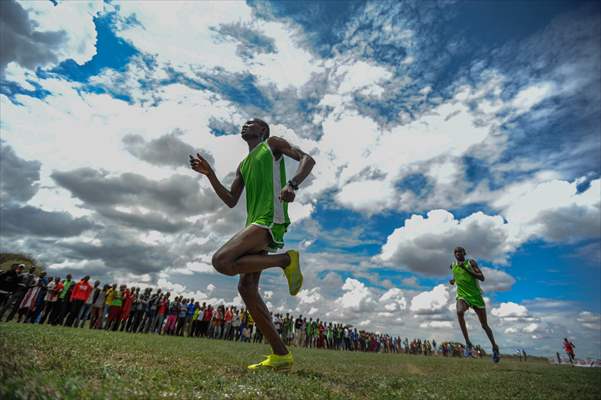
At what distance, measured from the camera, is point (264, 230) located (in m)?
4.27

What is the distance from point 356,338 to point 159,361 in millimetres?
33115

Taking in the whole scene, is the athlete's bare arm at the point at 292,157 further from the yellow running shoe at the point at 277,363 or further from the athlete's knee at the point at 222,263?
the yellow running shoe at the point at 277,363

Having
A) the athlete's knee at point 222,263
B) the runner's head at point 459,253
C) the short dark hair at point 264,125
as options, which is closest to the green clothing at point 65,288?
the short dark hair at point 264,125

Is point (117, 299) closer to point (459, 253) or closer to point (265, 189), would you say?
point (459, 253)

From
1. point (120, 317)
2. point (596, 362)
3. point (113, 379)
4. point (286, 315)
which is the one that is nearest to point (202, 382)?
point (113, 379)

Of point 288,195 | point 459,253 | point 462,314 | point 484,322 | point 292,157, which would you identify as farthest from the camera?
point 459,253

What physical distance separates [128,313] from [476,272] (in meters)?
16.8

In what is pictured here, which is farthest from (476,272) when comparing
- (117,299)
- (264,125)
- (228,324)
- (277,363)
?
(228,324)

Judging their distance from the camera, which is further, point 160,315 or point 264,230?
point 160,315

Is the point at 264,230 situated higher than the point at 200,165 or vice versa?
the point at 200,165

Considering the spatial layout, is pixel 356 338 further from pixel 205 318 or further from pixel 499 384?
pixel 499 384

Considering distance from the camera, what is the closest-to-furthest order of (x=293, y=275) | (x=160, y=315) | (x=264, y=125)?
1. (x=293, y=275)
2. (x=264, y=125)
3. (x=160, y=315)

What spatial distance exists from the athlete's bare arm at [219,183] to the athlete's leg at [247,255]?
0.98m

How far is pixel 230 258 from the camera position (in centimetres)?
408
